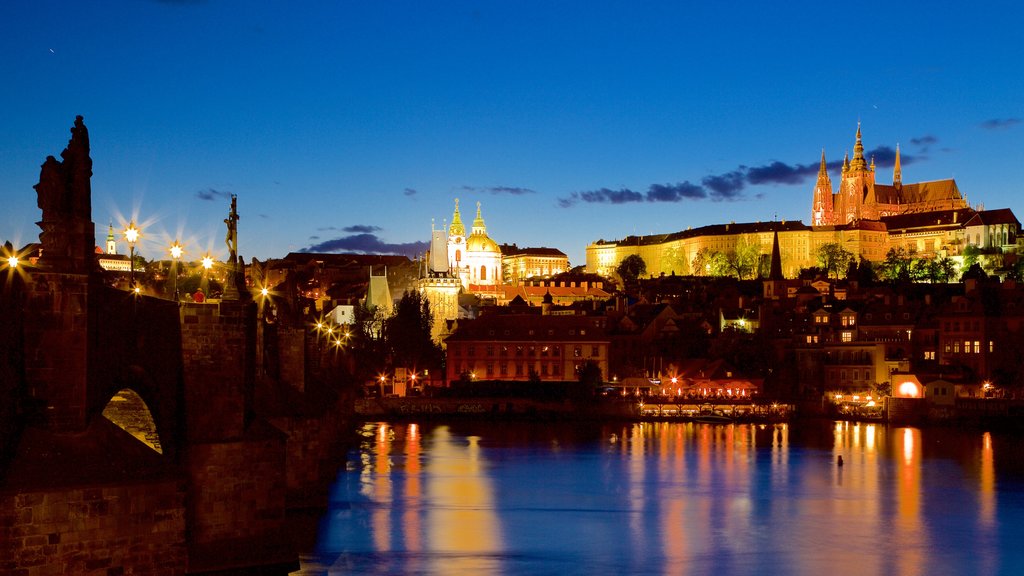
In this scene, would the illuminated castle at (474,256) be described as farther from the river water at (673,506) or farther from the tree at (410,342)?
the river water at (673,506)

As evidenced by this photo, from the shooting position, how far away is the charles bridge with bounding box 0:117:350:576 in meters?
12.6

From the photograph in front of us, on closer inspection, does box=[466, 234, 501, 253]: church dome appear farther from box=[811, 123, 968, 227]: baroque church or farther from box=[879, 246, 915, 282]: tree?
box=[811, 123, 968, 227]: baroque church

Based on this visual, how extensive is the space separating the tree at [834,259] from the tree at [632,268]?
1013 inches

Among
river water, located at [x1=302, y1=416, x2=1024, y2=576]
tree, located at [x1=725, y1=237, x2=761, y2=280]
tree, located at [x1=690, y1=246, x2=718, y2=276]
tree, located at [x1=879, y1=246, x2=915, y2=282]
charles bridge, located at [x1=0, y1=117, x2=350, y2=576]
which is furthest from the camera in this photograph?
tree, located at [x1=690, y1=246, x2=718, y2=276]

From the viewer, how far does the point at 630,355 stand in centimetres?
8700

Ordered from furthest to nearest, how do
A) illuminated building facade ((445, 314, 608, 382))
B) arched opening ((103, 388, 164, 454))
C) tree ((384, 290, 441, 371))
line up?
illuminated building facade ((445, 314, 608, 382)), tree ((384, 290, 441, 371)), arched opening ((103, 388, 164, 454))

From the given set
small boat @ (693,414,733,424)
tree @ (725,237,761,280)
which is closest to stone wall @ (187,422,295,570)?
small boat @ (693,414,733,424)

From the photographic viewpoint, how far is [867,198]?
7574 inches

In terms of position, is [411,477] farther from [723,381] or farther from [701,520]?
[723,381]

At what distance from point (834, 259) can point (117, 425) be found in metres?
152

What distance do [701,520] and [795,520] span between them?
2.59m

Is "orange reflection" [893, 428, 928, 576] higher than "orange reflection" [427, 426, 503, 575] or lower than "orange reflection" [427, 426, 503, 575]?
lower

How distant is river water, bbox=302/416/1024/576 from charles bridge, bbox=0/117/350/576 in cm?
570

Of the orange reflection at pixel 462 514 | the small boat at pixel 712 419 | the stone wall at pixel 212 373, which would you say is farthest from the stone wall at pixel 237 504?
the small boat at pixel 712 419
